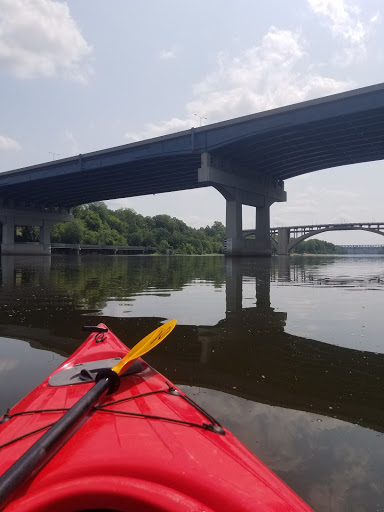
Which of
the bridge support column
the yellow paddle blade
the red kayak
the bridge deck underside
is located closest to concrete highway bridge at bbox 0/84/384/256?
the bridge deck underside

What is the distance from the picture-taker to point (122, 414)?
2049mm

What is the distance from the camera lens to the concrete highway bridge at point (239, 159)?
106ft

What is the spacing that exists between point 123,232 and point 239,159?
3576 inches

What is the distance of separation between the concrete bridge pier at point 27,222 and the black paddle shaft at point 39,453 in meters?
71.9

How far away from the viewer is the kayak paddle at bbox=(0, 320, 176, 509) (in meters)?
1.35

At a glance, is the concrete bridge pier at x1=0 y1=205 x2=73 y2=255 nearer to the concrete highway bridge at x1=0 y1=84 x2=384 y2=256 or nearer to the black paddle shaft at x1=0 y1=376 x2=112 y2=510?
the concrete highway bridge at x1=0 y1=84 x2=384 y2=256

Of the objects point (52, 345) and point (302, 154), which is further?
point (302, 154)

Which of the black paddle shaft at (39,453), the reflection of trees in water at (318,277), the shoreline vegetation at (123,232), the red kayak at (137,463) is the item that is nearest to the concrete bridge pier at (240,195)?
the reflection of trees in water at (318,277)

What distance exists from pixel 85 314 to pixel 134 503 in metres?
6.37

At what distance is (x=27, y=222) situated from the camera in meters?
70.2

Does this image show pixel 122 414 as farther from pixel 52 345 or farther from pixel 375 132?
pixel 375 132

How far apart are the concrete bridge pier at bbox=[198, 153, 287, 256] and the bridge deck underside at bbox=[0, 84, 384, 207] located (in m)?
0.81

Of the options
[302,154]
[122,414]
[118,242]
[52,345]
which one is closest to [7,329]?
[52,345]

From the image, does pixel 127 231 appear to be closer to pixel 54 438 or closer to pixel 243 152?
pixel 243 152
